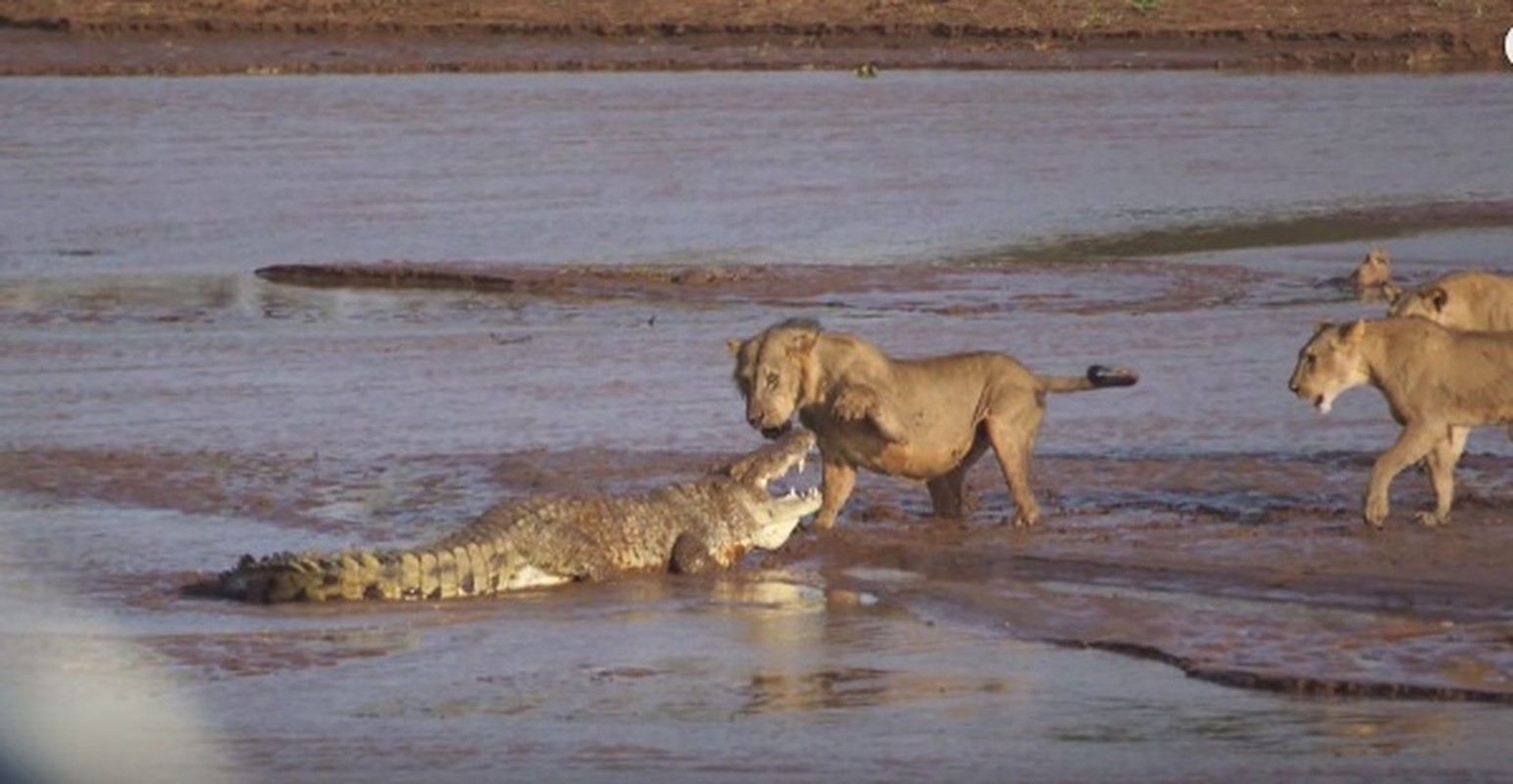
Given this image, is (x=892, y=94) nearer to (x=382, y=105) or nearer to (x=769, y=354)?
(x=382, y=105)

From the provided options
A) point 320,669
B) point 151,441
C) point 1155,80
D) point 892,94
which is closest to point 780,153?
point 892,94

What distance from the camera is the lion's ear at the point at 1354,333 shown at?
14438 millimetres

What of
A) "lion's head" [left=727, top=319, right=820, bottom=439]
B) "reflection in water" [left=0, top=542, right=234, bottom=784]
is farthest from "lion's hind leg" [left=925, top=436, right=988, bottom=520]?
"reflection in water" [left=0, top=542, right=234, bottom=784]

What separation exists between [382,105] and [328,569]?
2773 centimetres

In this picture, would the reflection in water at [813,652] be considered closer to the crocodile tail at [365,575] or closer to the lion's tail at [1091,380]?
the crocodile tail at [365,575]

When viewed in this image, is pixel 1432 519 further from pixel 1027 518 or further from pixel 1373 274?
pixel 1373 274

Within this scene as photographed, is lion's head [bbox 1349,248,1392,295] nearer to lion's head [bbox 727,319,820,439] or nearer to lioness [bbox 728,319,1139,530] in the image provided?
lioness [bbox 728,319,1139,530]

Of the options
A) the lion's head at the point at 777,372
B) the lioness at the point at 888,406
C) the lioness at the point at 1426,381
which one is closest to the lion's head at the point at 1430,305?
the lioness at the point at 1426,381

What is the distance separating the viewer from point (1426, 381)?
46.7ft

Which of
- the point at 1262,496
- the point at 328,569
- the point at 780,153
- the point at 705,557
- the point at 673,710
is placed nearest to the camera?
the point at 673,710

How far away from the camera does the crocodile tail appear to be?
12844 mm

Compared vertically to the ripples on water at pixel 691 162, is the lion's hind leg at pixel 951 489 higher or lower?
higher

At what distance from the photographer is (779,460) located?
14430 millimetres

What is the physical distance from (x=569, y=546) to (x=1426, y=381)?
11.5 feet
